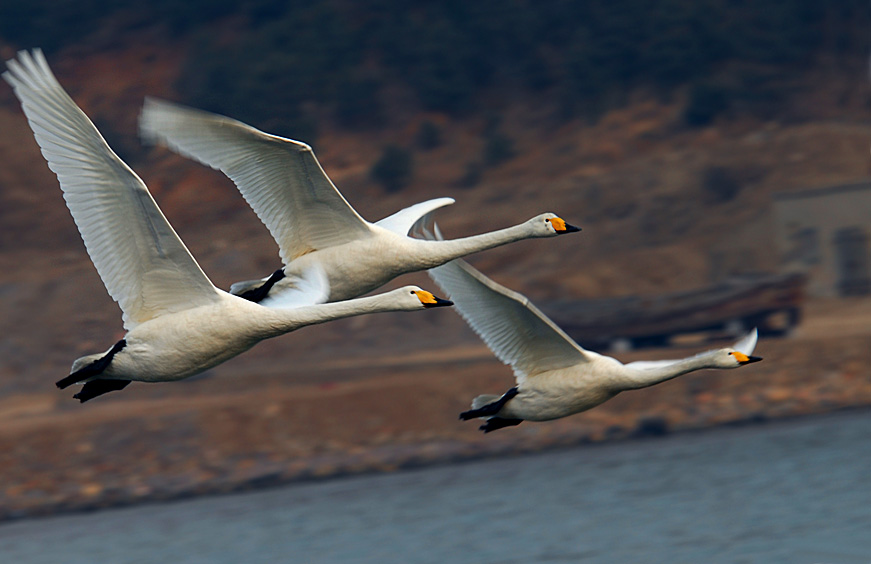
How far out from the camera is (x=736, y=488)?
2431 centimetres

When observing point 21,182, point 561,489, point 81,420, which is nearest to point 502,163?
point 21,182

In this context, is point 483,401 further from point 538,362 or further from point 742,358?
point 742,358

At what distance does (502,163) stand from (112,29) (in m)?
20.1

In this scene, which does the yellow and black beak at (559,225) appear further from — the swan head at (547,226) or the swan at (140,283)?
the swan at (140,283)

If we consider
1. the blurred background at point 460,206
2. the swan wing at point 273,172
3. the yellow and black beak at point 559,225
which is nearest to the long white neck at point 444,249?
the yellow and black beak at point 559,225

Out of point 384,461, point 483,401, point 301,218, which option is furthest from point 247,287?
point 384,461

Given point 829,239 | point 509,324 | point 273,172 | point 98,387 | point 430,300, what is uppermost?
point 829,239

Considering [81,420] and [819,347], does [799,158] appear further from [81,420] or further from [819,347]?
[81,420]

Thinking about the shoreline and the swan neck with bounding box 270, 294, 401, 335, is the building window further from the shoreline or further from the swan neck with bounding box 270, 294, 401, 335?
the swan neck with bounding box 270, 294, 401, 335

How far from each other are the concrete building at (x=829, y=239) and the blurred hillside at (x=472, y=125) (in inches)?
87.8

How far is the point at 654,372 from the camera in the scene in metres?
11.0

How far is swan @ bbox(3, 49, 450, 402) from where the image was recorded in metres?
9.47

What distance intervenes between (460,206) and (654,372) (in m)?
39.6

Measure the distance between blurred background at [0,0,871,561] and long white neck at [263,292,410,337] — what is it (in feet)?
72.8
